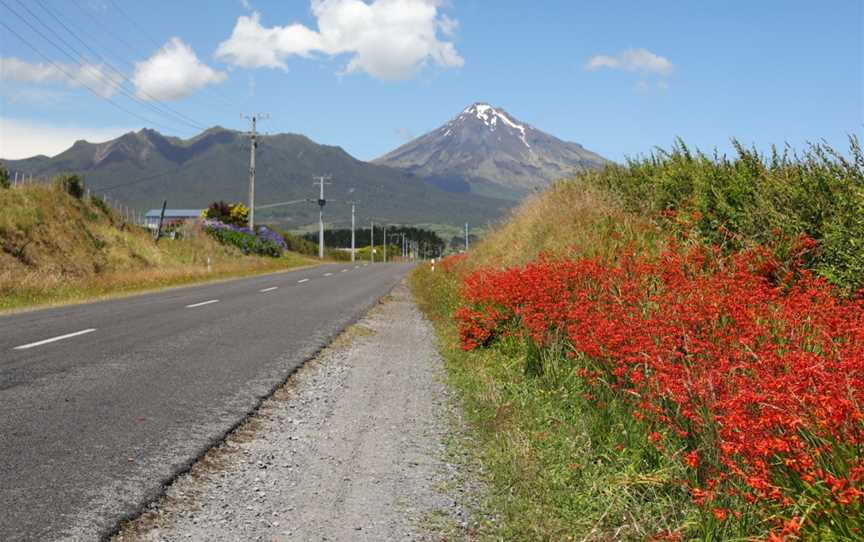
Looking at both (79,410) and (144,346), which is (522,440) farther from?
(144,346)

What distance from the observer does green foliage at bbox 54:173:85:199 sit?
32.2 meters

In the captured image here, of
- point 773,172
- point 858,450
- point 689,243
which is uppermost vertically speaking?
point 773,172

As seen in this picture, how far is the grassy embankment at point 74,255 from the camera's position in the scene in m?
21.4

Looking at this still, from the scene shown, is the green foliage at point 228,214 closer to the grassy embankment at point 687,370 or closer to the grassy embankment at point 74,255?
the grassy embankment at point 74,255

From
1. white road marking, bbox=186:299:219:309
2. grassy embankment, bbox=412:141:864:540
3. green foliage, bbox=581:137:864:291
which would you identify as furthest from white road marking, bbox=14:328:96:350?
green foliage, bbox=581:137:864:291

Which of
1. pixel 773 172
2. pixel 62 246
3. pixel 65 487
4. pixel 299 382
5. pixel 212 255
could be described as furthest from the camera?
pixel 212 255

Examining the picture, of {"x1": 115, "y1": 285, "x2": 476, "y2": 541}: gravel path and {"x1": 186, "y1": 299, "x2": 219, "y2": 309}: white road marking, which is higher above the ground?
{"x1": 186, "y1": 299, "x2": 219, "y2": 309}: white road marking

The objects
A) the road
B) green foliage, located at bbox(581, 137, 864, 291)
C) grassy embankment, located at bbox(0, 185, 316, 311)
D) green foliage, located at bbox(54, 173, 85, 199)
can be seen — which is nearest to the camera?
the road

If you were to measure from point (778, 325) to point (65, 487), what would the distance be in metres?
5.62

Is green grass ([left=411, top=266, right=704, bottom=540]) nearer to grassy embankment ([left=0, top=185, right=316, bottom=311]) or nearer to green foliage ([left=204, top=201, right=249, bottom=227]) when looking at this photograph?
grassy embankment ([left=0, top=185, right=316, bottom=311])

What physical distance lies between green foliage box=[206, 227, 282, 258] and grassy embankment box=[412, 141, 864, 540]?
4013cm

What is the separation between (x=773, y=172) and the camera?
33.2 feet

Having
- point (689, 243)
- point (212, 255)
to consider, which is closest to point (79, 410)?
point (689, 243)

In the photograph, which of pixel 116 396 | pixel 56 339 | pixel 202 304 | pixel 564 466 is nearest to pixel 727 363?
pixel 564 466
